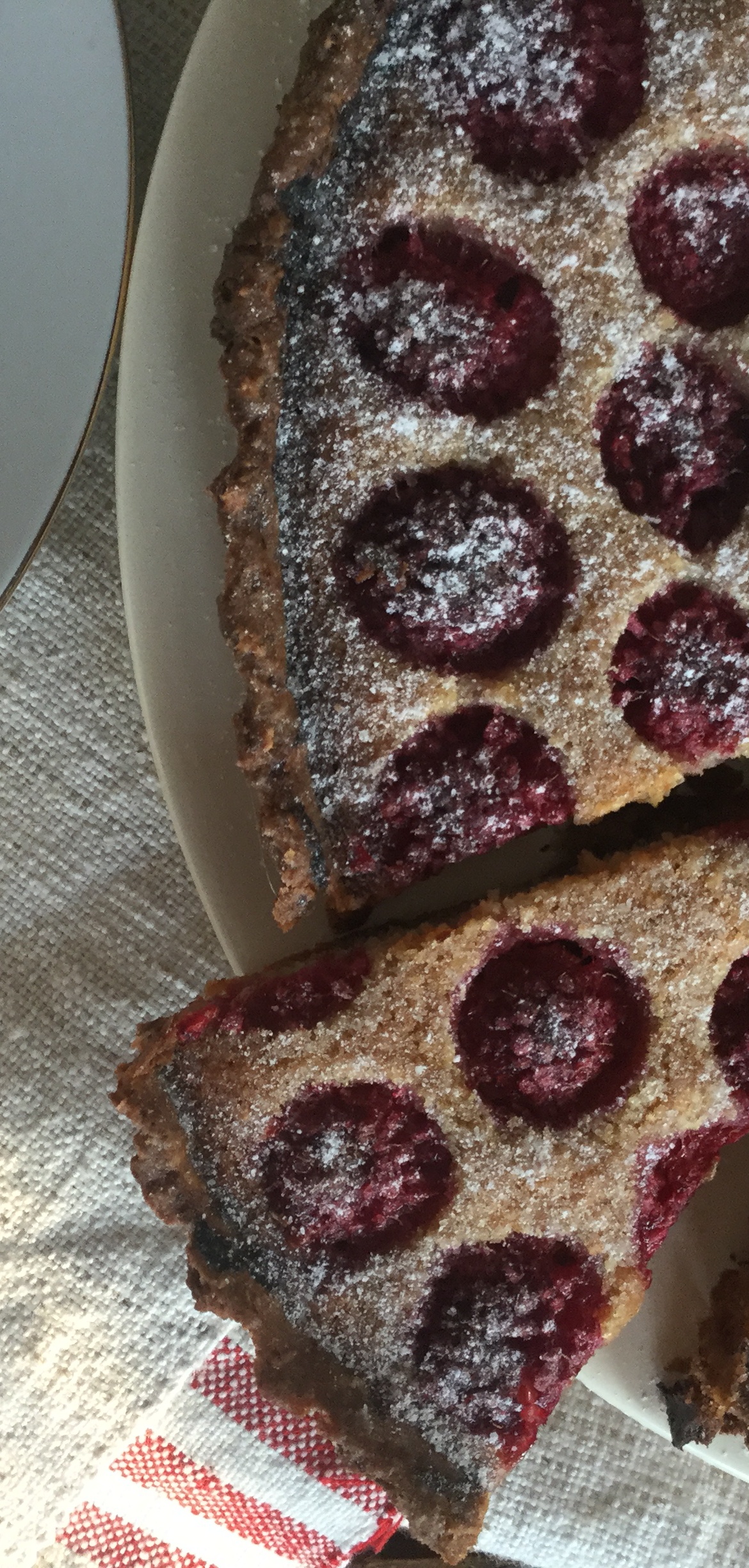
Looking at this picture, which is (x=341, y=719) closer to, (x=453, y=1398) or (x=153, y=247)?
(x=153, y=247)

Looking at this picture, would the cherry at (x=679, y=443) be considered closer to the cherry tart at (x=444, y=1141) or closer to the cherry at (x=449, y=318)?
the cherry at (x=449, y=318)

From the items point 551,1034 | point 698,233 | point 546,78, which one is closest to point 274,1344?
point 551,1034

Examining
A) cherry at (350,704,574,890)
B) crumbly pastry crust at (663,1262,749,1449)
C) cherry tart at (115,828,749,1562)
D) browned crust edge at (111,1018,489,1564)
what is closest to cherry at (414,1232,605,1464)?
cherry tart at (115,828,749,1562)

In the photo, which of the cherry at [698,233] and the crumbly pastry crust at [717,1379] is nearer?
the cherry at [698,233]

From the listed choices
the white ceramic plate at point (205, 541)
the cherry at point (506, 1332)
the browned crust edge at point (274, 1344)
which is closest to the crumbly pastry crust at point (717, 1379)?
the white ceramic plate at point (205, 541)

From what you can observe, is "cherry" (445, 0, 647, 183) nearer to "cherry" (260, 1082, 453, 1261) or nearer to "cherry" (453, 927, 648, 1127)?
"cherry" (453, 927, 648, 1127)
